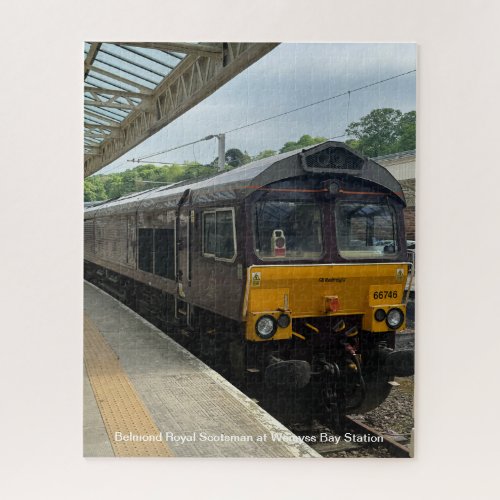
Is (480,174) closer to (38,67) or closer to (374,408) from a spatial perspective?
(374,408)

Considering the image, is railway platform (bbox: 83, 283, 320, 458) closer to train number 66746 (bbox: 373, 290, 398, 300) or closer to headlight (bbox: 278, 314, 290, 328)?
headlight (bbox: 278, 314, 290, 328)

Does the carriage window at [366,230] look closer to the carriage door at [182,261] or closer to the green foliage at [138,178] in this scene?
the green foliage at [138,178]

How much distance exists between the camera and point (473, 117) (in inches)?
190

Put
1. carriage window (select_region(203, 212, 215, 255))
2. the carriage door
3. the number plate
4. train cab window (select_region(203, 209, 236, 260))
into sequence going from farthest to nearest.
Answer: the carriage door
carriage window (select_region(203, 212, 215, 255))
the number plate
train cab window (select_region(203, 209, 236, 260))

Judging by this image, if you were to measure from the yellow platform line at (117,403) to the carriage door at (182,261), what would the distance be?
83cm

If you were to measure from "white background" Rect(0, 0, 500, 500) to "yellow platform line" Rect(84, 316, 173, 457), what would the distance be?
106 millimetres

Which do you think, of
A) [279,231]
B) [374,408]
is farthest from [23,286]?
[374,408]

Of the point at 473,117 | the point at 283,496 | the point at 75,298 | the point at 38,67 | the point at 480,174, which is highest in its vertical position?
the point at 38,67

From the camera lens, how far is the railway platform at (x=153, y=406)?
15.6 feet

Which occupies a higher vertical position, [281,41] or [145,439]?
[281,41]

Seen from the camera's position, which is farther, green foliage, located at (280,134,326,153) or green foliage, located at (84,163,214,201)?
green foliage, located at (84,163,214,201)

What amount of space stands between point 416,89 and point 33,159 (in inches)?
114

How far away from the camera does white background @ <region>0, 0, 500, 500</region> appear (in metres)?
4.80

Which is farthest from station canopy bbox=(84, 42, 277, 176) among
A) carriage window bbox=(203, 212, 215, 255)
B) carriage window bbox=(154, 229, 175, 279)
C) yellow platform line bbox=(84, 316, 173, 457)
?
yellow platform line bbox=(84, 316, 173, 457)
